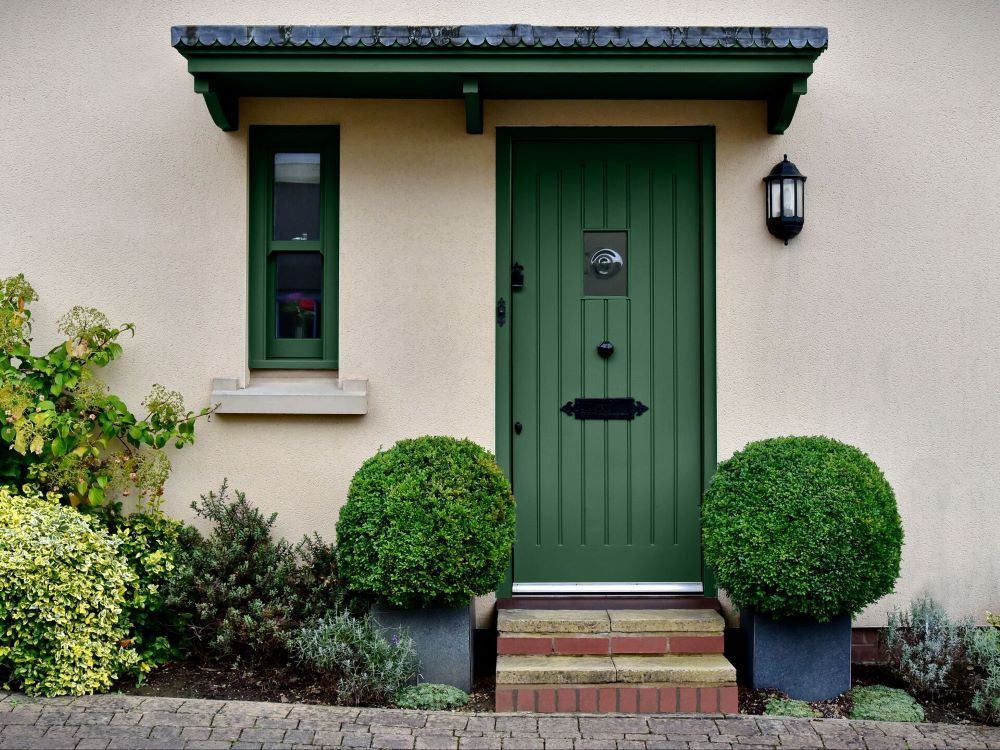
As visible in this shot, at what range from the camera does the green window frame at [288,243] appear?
541cm

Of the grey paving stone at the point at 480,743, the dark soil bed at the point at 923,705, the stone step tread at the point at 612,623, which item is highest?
the stone step tread at the point at 612,623

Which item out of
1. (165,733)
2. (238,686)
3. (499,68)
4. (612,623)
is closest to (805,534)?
(612,623)

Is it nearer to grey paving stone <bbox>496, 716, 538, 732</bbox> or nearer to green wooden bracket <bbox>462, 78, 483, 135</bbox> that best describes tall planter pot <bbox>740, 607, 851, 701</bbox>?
grey paving stone <bbox>496, 716, 538, 732</bbox>

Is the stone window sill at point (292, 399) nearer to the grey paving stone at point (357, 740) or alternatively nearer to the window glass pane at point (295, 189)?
the window glass pane at point (295, 189)

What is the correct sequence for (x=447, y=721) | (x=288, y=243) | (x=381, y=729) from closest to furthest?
(x=381, y=729) < (x=447, y=721) < (x=288, y=243)

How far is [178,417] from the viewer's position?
17.2 ft

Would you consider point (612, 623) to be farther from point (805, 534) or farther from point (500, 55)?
point (500, 55)

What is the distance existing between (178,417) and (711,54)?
3.72 m

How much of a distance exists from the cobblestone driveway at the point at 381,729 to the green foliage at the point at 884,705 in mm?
190

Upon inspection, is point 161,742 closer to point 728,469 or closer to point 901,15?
point 728,469

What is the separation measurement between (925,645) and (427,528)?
112 inches

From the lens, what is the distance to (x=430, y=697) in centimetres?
451

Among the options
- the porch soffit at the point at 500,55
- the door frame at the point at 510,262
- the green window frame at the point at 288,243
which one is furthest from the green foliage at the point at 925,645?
the green window frame at the point at 288,243

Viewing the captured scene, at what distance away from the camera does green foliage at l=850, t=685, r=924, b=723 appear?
446cm
